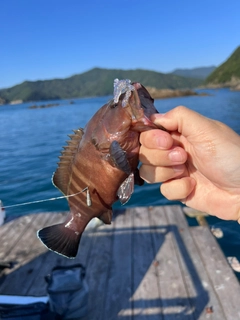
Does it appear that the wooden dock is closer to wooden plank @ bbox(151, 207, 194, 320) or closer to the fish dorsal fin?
wooden plank @ bbox(151, 207, 194, 320)

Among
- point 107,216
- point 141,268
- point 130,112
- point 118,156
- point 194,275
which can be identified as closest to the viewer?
point 118,156

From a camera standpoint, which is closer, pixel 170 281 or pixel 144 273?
pixel 170 281

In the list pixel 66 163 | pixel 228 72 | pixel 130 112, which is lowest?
pixel 228 72

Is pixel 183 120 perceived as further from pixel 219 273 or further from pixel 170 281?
pixel 219 273

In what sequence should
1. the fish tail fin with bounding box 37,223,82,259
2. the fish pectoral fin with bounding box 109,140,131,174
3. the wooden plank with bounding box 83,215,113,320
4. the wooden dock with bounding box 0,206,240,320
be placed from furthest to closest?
1. the wooden plank with bounding box 83,215,113,320
2. the wooden dock with bounding box 0,206,240,320
3. the fish tail fin with bounding box 37,223,82,259
4. the fish pectoral fin with bounding box 109,140,131,174

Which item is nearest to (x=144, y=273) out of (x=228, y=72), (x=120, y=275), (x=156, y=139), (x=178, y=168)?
(x=120, y=275)

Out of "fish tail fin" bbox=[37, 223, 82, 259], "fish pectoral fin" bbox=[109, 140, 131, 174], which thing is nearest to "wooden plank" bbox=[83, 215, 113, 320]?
"fish tail fin" bbox=[37, 223, 82, 259]

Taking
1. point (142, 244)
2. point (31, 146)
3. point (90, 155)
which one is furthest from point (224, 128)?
point (31, 146)

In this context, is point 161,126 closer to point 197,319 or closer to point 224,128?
point 224,128
